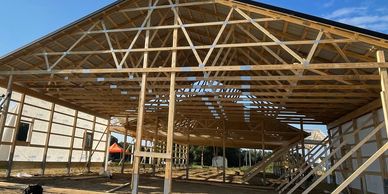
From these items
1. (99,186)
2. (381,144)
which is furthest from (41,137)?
(381,144)

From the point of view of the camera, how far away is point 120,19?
1138 cm

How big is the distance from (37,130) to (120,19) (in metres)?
10.00

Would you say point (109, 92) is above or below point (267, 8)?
below

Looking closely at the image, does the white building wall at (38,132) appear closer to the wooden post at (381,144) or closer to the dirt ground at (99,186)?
the dirt ground at (99,186)

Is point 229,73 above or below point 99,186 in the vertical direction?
above

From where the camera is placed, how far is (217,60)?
13133 mm

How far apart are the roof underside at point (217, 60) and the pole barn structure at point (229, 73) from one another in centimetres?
4

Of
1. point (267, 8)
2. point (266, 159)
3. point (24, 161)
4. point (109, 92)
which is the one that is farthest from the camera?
point (24, 161)

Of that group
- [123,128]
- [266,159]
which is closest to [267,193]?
[266,159]

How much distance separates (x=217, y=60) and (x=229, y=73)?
54.9 inches

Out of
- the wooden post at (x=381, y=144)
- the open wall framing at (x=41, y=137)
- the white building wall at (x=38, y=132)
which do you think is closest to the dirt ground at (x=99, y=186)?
the open wall framing at (x=41, y=137)

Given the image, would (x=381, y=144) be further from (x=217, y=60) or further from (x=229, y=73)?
(x=217, y=60)

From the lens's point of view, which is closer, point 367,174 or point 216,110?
point 367,174

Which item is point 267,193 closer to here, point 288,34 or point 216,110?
point 216,110
